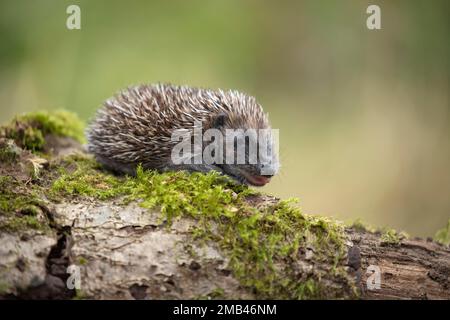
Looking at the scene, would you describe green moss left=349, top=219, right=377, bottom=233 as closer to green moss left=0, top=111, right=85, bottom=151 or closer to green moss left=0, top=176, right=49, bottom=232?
green moss left=0, top=176, right=49, bottom=232

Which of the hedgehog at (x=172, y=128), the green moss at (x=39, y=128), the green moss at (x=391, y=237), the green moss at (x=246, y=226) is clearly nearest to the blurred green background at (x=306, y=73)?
the green moss at (x=39, y=128)

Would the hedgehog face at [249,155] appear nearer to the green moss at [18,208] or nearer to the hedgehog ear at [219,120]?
the hedgehog ear at [219,120]

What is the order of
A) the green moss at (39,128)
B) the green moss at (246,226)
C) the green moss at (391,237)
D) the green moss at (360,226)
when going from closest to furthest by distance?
1. the green moss at (246,226)
2. the green moss at (391,237)
3. the green moss at (360,226)
4. the green moss at (39,128)

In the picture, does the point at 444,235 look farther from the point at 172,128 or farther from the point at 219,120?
the point at 172,128

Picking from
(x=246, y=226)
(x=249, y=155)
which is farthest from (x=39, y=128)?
(x=246, y=226)

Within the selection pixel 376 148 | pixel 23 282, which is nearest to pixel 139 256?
pixel 23 282

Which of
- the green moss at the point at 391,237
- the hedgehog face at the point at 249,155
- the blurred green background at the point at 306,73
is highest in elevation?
the blurred green background at the point at 306,73
